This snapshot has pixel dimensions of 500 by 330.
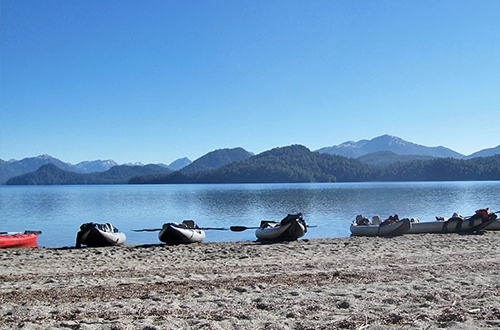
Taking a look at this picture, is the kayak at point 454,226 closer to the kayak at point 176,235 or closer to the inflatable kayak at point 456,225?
the inflatable kayak at point 456,225

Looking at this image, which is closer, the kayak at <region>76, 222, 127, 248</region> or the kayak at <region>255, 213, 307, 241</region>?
the kayak at <region>76, 222, 127, 248</region>

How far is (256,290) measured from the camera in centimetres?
839

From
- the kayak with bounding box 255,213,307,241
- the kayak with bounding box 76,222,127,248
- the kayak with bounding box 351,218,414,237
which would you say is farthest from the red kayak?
the kayak with bounding box 351,218,414,237

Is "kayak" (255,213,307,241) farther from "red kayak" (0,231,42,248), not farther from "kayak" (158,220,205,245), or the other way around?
"red kayak" (0,231,42,248)

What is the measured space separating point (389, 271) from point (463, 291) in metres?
2.45

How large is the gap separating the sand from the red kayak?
8.53ft

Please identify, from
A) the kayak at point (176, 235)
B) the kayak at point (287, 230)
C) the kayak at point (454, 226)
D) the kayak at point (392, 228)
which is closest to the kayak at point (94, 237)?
the kayak at point (176, 235)

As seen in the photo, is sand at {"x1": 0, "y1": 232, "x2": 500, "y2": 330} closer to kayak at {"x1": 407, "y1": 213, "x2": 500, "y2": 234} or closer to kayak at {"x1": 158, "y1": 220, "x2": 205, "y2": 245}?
kayak at {"x1": 158, "y1": 220, "x2": 205, "y2": 245}

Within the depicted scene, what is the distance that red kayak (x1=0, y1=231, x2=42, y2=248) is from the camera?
1758 cm

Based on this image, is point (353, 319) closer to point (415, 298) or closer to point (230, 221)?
point (415, 298)

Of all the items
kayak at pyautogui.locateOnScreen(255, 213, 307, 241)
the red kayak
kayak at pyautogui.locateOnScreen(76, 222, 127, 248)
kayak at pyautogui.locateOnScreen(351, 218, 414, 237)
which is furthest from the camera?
kayak at pyautogui.locateOnScreen(351, 218, 414, 237)

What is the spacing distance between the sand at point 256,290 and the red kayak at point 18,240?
2600 mm

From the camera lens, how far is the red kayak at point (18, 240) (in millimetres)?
17584

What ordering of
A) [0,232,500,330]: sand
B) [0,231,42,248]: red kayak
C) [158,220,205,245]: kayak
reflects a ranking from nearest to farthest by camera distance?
1. [0,232,500,330]: sand
2. [0,231,42,248]: red kayak
3. [158,220,205,245]: kayak
